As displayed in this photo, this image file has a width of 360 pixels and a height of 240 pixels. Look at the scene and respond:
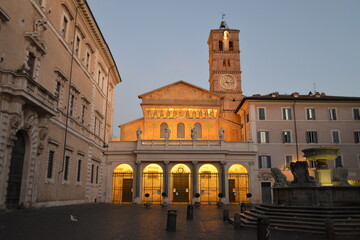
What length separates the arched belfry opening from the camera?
1617 cm

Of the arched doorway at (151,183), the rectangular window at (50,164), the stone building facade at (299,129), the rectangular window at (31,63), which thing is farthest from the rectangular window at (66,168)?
the stone building facade at (299,129)

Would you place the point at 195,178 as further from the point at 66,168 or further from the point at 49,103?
the point at 49,103

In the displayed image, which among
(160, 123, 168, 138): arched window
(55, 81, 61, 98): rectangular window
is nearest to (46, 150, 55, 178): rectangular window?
(55, 81, 61, 98): rectangular window

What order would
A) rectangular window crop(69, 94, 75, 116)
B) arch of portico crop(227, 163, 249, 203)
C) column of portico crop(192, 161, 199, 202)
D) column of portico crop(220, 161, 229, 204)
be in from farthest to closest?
arch of portico crop(227, 163, 249, 203) < column of portico crop(192, 161, 199, 202) < column of portico crop(220, 161, 229, 204) < rectangular window crop(69, 94, 75, 116)

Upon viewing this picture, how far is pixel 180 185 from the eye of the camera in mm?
36656

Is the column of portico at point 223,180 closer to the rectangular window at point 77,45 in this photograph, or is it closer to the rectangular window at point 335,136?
the rectangular window at point 335,136

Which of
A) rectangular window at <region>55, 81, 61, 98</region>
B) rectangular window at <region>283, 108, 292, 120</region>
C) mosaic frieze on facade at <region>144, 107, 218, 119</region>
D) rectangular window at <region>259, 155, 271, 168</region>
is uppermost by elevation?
mosaic frieze on facade at <region>144, 107, 218, 119</region>

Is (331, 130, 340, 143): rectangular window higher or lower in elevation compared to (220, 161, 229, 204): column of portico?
higher

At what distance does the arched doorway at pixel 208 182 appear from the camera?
121 ft

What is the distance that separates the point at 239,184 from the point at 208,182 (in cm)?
373

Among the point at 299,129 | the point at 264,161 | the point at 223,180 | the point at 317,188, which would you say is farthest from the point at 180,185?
the point at 317,188

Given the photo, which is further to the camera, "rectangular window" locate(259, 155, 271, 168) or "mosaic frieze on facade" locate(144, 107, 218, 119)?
"mosaic frieze on facade" locate(144, 107, 218, 119)

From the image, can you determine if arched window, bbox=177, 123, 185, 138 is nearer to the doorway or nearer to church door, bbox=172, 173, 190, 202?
church door, bbox=172, 173, 190, 202

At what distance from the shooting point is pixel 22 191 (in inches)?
680
